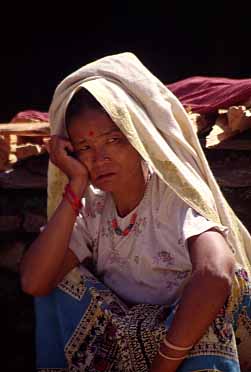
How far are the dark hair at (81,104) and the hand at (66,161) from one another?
112mm

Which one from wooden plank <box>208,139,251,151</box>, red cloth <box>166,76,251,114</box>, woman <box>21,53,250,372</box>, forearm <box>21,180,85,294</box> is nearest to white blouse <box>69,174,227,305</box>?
woman <box>21,53,250,372</box>

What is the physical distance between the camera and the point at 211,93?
3947 mm

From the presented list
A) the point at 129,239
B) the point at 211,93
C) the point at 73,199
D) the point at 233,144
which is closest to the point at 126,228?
the point at 129,239

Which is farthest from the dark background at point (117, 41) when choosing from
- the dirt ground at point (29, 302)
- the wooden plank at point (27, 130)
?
the wooden plank at point (27, 130)

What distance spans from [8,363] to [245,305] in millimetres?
1441

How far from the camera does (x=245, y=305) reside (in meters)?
2.78

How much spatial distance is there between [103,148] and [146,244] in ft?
1.34

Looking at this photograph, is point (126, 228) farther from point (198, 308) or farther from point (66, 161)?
point (198, 308)

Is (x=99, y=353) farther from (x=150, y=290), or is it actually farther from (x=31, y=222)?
(x=31, y=222)

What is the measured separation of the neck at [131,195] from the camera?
2994 mm

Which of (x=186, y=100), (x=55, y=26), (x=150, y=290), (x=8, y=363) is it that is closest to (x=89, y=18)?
(x=55, y=26)

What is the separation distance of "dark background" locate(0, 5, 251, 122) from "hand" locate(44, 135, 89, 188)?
11.6 feet

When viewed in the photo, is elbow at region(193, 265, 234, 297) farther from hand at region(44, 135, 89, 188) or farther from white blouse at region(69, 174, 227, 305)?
hand at region(44, 135, 89, 188)

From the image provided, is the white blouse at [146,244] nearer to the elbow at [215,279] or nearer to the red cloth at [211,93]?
the elbow at [215,279]
